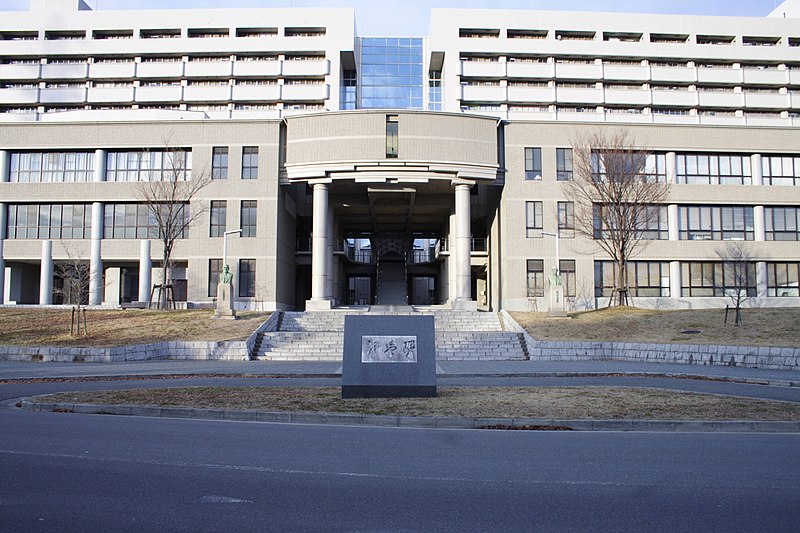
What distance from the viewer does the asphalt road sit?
219 inches

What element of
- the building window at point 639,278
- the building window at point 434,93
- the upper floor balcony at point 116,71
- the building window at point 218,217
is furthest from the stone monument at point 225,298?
the building window at point 434,93

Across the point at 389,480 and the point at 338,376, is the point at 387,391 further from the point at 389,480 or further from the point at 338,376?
the point at 338,376

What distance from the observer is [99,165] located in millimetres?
44250

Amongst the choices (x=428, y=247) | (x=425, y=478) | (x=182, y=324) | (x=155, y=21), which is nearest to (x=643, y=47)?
(x=428, y=247)

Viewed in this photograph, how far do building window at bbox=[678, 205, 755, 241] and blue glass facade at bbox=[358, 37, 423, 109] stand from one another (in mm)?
37938

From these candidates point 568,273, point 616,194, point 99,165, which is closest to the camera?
point 616,194

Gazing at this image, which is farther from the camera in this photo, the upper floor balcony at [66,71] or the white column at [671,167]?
the upper floor balcony at [66,71]

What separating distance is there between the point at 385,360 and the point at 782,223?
137 feet

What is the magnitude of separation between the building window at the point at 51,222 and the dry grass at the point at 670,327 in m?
29.9

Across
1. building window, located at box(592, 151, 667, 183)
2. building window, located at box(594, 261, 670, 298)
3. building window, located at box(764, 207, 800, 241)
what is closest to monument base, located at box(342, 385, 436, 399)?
building window, located at box(592, 151, 667, 183)

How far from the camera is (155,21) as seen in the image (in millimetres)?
69500

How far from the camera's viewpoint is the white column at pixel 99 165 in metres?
44.2

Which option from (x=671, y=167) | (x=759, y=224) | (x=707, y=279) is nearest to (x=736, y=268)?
(x=707, y=279)

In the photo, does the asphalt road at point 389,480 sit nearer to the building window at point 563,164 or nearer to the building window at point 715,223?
the building window at point 563,164
